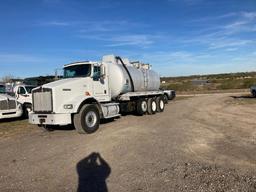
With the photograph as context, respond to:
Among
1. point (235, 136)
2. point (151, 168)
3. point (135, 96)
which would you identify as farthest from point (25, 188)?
point (135, 96)

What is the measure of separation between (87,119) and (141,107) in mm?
6594

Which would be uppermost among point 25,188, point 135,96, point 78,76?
point 78,76

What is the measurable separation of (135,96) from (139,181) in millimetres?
12525

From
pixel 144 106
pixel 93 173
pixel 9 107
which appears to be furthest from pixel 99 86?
pixel 93 173

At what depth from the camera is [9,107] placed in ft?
62.7

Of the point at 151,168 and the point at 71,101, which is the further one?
the point at 71,101

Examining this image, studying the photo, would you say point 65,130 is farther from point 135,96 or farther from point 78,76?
point 135,96

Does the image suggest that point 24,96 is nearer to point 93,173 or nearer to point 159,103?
point 159,103

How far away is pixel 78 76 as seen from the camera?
14727 millimetres

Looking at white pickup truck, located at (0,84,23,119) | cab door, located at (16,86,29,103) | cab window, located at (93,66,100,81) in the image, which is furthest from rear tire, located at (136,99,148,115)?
cab door, located at (16,86,29,103)

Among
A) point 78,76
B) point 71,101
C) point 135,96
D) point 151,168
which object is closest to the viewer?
point 151,168

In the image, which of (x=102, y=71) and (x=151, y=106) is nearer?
(x=102, y=71)

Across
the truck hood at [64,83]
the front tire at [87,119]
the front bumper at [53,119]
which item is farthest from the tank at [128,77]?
the front bumper at [53,119]

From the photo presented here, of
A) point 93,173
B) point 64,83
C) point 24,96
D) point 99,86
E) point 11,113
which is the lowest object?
point 93,173
